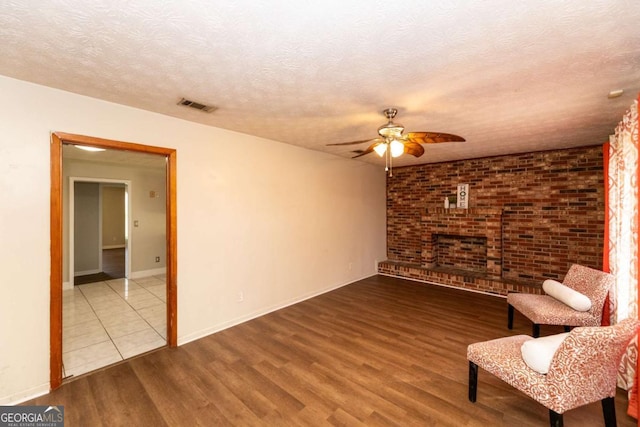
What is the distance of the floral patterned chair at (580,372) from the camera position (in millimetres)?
1521

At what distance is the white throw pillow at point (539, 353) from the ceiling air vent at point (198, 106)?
319cm

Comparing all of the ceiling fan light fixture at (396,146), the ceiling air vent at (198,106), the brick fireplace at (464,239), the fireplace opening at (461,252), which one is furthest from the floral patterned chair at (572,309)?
the ceiling air vent at (198,106)

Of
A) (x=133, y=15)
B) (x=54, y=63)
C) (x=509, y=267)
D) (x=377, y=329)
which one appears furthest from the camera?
(x=509, y=267)

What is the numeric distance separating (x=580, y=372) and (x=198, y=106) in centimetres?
349

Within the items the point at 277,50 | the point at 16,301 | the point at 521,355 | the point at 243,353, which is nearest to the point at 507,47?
the point at 277,50

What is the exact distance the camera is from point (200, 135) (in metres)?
3.11

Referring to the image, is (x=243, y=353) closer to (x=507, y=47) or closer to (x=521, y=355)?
(x=521, y=355)

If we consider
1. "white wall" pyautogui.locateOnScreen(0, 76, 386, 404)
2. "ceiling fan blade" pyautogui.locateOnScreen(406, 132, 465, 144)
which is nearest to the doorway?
"white wall" pyautogui.locateOnScreen(0, 76, 386, 404)

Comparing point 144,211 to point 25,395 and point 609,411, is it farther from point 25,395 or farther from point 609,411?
point 609,411

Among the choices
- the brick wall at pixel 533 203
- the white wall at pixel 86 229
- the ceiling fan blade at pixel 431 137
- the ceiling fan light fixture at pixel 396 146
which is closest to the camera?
the ceiling fan blade at pixel 431 137

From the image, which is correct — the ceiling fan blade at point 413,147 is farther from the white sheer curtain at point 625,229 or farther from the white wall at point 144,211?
the white wall at point 144,211

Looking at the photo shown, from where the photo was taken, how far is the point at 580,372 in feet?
5.11

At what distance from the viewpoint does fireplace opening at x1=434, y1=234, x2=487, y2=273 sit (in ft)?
17.5

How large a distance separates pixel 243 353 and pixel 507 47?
10.9 ft
